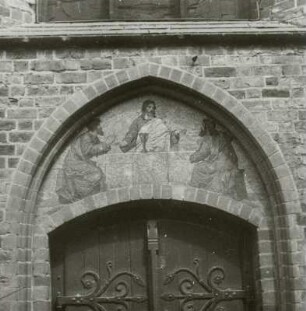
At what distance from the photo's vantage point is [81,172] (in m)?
5.40

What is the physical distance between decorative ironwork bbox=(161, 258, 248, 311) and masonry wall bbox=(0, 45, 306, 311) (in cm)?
90

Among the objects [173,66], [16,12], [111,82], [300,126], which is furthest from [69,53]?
[300,126]

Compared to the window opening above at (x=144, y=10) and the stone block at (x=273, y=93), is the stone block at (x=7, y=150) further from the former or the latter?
the stone block at (x=273, y=93)

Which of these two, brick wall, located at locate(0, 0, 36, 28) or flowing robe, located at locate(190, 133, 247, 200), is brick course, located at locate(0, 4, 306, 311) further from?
flowing robe, located at locate(190, 133, 247, 200)

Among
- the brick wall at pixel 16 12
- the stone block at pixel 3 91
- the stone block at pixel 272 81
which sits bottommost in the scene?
the stone block at pixel 3 91

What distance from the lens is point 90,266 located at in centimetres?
550

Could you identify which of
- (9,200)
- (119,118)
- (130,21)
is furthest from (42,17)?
(9,200)

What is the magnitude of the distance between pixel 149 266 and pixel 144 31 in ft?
7.52

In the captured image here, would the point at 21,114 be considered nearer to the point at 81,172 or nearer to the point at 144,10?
the point at 81,172

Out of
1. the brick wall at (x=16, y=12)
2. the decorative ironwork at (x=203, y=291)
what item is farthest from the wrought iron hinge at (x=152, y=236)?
the brick wall at (x=16, y=12)

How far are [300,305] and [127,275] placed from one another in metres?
1.66

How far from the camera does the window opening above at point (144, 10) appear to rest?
5836mm

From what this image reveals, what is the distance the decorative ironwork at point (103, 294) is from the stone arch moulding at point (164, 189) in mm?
746

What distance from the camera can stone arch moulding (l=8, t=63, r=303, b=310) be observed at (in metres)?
5.12
